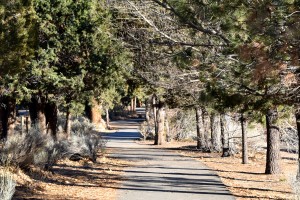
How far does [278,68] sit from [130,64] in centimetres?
1392

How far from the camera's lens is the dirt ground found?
43.2ft

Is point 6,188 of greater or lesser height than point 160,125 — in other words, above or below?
below

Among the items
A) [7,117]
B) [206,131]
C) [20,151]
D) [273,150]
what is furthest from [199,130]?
[20,151]

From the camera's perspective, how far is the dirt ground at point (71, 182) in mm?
13177

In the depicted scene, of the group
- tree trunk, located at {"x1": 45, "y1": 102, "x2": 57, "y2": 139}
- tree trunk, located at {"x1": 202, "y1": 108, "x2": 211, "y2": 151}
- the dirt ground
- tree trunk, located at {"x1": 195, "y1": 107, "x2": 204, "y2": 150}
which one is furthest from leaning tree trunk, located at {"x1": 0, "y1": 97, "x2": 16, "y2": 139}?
tree trunk, located at {"x1": 195, "y1": 107, "x2": 204, "y2": 150}

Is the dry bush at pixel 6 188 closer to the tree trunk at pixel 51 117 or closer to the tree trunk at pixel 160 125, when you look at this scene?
the tree trunk at pixel 51 117

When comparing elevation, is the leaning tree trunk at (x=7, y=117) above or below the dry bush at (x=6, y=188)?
above

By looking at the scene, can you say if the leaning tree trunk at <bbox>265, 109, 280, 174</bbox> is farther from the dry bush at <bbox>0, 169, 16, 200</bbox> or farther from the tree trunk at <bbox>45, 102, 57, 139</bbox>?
the dry bush at <bbox>0, 169, 16, 200</bbox>

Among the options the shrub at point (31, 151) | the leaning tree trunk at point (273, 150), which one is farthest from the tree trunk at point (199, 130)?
the leaning tree trunk at point (273, 150)

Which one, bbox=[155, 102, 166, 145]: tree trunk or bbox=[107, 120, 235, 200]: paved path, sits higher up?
bbox=[155, 102, 166, 145]: tree trunk

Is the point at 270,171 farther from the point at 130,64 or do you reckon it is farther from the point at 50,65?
the point at 50,65

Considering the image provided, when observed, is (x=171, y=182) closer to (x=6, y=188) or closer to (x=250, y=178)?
(x=250, y=178)

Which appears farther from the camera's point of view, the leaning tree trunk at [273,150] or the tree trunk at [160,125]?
the tree trunk at [160,125]

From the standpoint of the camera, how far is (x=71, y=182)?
15.9 m
